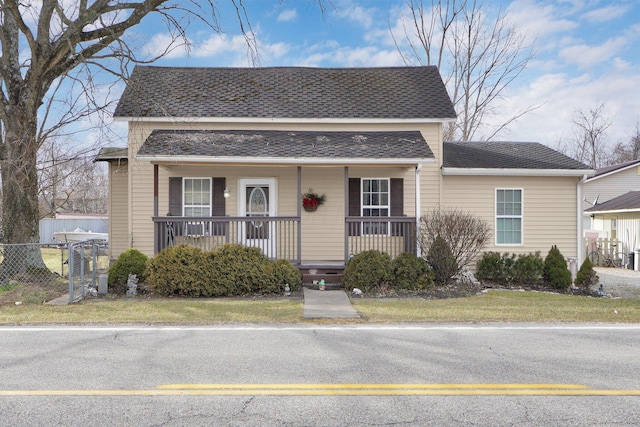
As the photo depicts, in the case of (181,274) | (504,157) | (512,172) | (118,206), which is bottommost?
(181,274)

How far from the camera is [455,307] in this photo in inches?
353

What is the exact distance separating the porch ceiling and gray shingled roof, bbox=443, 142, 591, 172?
6.02 feet

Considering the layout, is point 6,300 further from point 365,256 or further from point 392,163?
point 392,163

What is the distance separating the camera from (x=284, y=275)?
34.9 ft

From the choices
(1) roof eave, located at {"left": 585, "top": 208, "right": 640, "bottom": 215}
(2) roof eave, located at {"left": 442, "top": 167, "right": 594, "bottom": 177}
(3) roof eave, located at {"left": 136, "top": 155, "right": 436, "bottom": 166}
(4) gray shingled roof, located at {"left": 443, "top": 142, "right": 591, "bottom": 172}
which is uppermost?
(4) gray shingled roof, located at {"left": 443, "top": 142, "right": 591, "bottom": 172}

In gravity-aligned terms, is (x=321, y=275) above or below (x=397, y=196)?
below

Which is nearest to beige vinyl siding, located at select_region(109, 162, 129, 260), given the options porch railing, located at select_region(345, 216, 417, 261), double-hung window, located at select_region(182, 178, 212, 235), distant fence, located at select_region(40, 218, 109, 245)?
double-hung window, located at select_region(182, 178, 212, 235)

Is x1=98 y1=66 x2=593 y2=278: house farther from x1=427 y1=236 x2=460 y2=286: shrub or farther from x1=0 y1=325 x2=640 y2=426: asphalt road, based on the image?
x1=0 y1=325 x2=640 y2=426: asphalt road

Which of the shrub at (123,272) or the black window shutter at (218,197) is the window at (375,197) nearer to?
the black window shutter at (218,197)

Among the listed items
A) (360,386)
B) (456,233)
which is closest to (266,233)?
(456,233)

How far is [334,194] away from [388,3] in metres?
16.8

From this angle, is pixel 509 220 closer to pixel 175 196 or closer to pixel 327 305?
pixel 327 305

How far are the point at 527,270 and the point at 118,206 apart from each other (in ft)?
39.3

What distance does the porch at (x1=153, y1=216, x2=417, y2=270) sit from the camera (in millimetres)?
11414
